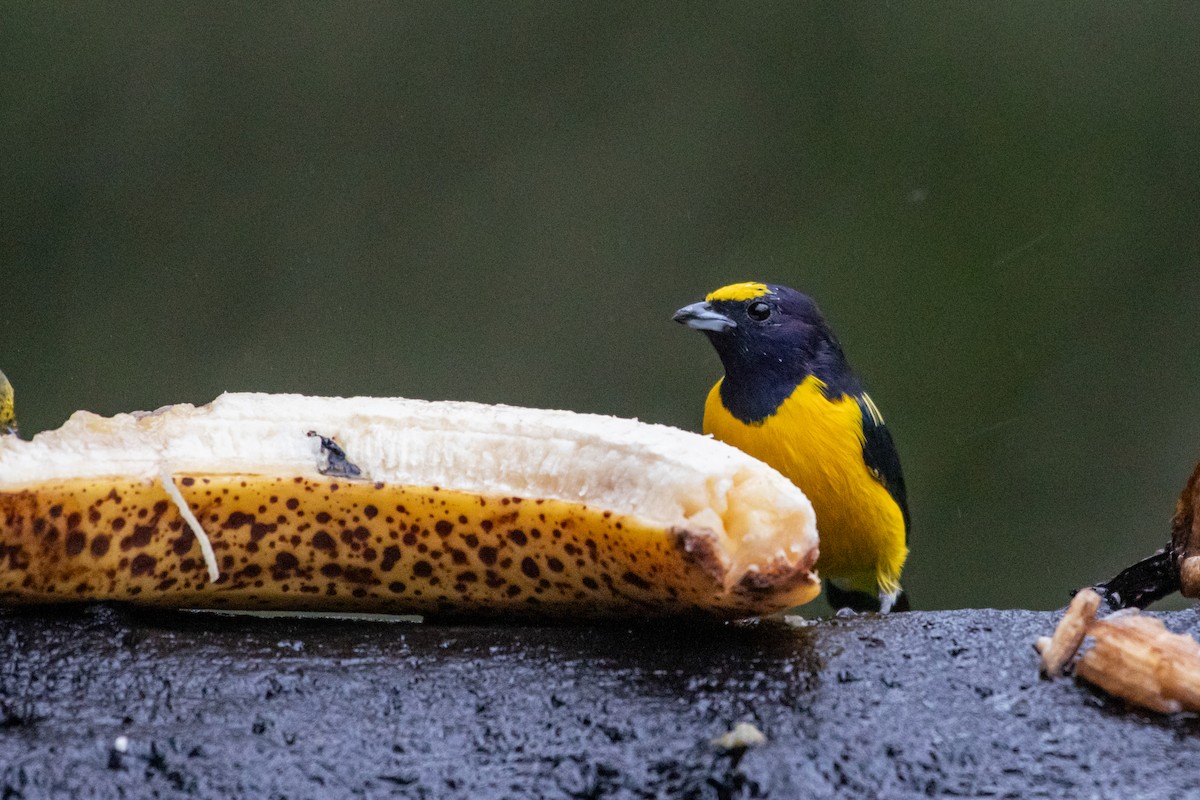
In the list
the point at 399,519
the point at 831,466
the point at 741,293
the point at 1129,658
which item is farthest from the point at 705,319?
the point at 1129,658

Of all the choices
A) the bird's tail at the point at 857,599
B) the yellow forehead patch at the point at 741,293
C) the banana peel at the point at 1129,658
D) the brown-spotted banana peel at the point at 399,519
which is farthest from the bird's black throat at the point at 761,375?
the banana peel at the point at 1129,658

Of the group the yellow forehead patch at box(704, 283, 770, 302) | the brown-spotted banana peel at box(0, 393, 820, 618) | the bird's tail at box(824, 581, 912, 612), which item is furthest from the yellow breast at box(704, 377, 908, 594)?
the brown-spotted banana peel at box(0, 393, 820, 618)

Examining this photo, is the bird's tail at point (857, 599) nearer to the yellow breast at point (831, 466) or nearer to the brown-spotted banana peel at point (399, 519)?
the yellow breast at point (831, 466)

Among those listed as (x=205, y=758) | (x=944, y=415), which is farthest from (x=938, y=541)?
(x=205, y=758)

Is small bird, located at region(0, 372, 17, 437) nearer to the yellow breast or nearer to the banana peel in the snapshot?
the banana peel

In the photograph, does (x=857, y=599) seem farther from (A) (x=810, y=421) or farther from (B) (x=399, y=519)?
(B) (x=399, y=519)

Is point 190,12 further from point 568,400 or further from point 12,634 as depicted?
point 12,634
